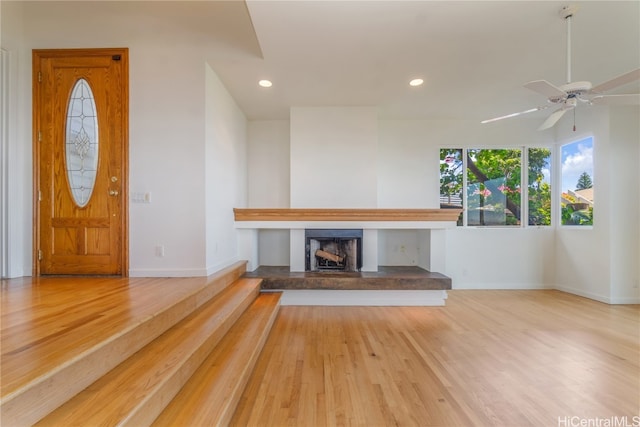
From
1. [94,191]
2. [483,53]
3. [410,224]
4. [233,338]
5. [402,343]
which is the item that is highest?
[483,53]

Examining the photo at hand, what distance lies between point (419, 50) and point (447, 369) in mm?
2934

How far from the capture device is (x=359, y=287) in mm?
3662

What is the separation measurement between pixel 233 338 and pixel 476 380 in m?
1.90

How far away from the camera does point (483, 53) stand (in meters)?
2.77

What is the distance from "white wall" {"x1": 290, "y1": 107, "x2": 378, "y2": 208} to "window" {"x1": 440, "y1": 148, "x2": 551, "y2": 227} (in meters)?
1.50

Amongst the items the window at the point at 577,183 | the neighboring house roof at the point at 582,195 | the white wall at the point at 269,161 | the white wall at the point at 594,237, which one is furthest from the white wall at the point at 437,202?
the neighboring house roof at the point at 582,195

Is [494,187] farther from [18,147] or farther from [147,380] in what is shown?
[18,147]

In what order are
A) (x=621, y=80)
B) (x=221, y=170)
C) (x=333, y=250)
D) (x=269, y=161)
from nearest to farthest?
(x=621, y=80), (x=221, y=170), (x=333, y=250), (x=269, y=161)

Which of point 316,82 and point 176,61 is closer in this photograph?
point 176,61

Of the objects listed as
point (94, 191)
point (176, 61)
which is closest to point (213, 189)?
point (94, 191)

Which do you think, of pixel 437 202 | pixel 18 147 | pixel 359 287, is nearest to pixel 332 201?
pixel 359 287

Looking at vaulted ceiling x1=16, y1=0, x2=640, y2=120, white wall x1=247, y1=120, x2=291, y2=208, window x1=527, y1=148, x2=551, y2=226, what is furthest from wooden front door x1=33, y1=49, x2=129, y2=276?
window x1=527, y1=148, x2=551, y2=226

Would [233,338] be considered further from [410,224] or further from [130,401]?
[410,224]

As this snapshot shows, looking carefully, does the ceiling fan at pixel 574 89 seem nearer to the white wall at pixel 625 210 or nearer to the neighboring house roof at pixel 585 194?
the white wall at pixel 625 210
